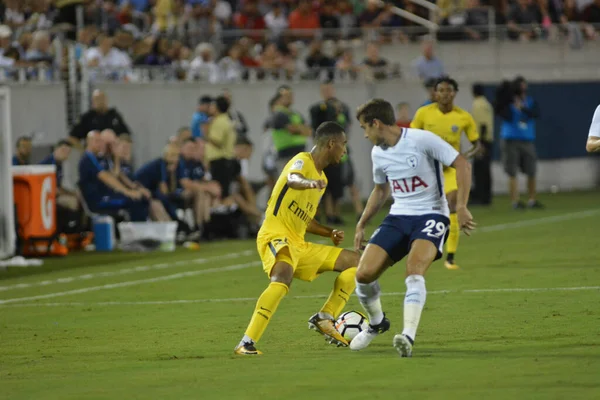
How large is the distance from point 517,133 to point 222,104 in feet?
22.0

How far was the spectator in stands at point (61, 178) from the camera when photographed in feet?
62.6

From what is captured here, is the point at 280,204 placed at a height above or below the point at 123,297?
above

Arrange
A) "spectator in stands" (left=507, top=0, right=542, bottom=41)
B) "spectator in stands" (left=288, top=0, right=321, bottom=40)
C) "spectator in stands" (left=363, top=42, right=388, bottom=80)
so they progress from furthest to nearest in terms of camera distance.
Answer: "spectator in stands" (left=507, top=0, right=542, bottom=41) → "spectator in stands" (left=288, top=0, right=321, bottom=40) → "spectator in stands" (left=363, top=42, right=388, bottom=80)

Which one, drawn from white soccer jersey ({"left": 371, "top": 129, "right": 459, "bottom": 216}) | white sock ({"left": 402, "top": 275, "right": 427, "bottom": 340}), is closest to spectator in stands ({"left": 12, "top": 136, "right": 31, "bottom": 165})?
white soccer jersey ({"left": 371, "top": 129, "right": 459, "bottom": 216})

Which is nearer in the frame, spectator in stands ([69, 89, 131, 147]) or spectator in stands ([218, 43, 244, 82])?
spectator in stands ([69, 89, 131, 147])

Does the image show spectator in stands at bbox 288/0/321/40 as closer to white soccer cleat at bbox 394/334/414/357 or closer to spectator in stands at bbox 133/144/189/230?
spectator in stands at bbox 133/144/189/230

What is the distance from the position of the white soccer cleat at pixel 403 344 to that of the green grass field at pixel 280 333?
0.29 ft

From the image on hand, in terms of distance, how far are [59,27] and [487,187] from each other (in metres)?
9.26

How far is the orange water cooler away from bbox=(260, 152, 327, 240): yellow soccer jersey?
9.01 metres

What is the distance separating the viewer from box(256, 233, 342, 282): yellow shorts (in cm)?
959

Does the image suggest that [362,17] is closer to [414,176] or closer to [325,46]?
[325,46]

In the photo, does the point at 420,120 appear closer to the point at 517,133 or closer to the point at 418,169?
the point at 418,169

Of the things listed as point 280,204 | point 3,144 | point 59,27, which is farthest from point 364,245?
point 59,27

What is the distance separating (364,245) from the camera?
1019cm
